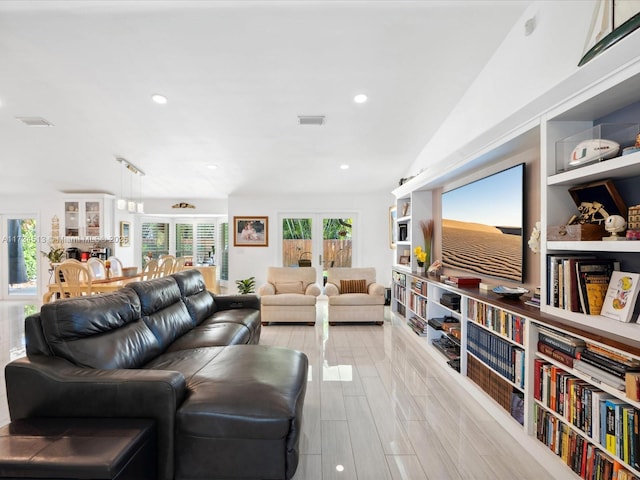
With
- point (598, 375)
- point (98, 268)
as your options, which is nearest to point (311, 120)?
point (598, 375)

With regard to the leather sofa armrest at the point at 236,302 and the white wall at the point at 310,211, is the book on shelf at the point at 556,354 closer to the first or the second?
the leather sofa armrest at the point at 236,302

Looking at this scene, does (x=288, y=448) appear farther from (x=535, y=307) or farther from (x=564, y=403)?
(x=535, y=307)

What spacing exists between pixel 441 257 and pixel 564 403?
2623 mm

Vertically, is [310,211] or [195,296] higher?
[310,211]

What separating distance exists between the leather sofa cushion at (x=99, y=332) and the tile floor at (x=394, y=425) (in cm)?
112

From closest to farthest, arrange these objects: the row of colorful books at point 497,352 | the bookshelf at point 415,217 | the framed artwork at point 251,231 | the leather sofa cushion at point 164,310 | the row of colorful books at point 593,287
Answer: the row of colorful books at point 593,287 → the row of colorful books at point 497,352 → the leather sofa cushion at point 164,310 → the bookshelf at point 415,217 → the framed artwork at point 251,231

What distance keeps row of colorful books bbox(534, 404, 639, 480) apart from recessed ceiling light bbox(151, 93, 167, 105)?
439 centimetres

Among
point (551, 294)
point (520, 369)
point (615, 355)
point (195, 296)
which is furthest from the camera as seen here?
point (195, 296)

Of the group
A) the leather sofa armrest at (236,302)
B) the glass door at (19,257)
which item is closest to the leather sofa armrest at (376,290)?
the leather sofa armrest at (236,302)

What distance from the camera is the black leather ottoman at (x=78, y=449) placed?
124 centimetres

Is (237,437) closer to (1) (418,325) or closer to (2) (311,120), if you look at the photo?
(1) (418,325)

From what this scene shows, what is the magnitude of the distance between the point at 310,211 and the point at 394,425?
5.46m

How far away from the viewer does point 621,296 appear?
167cm

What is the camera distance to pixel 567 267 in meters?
1.89
